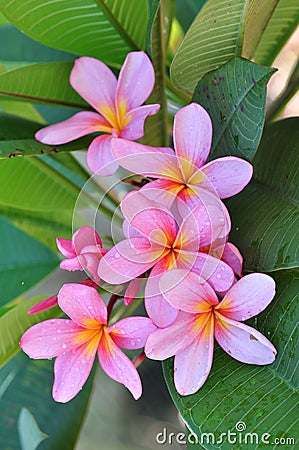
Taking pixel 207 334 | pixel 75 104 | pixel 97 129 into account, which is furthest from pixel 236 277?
pixel 75 104

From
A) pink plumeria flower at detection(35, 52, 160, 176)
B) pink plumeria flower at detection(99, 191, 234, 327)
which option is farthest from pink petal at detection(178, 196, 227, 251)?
pink plumeria flower at detection(35, 52, 160, 176)

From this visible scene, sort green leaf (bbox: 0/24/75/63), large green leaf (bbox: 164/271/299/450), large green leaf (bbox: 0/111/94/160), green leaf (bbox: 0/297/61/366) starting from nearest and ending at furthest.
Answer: large green leaf (bbox: 164/271/299/450) → large green leaf (bbox: 0/111/94/160) → green leaf (bbox: 0/297/61/366) → green leaf (bbox: 0/24/75/63)

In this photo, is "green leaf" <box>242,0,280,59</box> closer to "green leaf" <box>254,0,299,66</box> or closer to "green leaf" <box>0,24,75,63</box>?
"green leaf" <box>254,0,299,66</box>

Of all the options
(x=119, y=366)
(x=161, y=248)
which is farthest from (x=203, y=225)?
(x=119, y=366)

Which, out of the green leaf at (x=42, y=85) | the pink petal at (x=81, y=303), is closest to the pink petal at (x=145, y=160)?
the pink petal at (x=81, y=303)

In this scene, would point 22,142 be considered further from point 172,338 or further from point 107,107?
point 172,338

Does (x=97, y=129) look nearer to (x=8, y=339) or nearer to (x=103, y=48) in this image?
(x=103, y=48)

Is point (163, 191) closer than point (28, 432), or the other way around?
point (163, 191)
